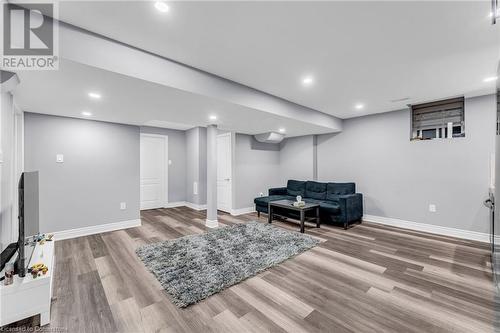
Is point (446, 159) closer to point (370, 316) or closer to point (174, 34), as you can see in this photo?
point (370, 316)

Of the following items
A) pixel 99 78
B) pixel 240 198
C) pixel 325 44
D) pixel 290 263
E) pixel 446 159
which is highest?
pixel 325 44

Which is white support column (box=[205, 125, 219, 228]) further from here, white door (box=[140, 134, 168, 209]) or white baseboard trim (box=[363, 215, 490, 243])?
white baseboard trim (box=[363, 215, 490, 243])

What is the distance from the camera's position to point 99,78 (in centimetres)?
211

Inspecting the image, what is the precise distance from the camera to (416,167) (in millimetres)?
4109

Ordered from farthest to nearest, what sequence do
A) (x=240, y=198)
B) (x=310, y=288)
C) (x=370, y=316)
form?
(x=240, y=198) → (x=310, y=288) → (x=370, y=316)

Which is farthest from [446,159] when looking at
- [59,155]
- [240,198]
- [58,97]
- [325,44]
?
[59,155]

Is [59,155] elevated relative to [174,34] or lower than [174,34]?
lower

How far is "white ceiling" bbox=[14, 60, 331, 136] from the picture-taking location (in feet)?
6.89

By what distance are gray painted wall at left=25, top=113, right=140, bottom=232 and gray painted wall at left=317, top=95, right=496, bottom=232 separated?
15.9 feet

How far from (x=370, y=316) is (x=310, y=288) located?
57 centimetres

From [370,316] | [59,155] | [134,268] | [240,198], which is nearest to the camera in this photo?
[370,316]

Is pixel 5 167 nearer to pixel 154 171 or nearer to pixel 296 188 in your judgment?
pixel 154 171

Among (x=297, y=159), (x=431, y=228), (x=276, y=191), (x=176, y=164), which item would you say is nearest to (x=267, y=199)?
(x=276, y=191)

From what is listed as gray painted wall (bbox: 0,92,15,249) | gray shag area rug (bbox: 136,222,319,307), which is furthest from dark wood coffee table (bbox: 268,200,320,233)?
gray painted wall (bbox: 0,92,15,249)
